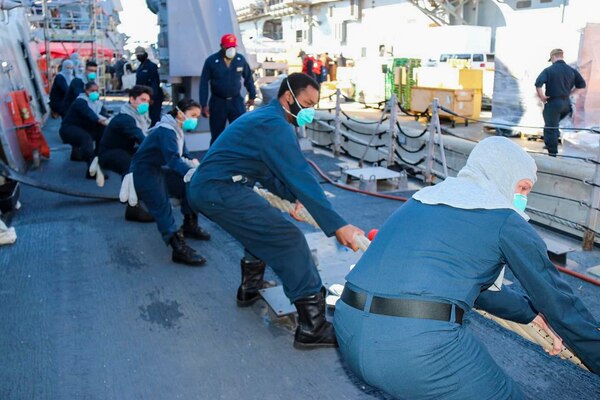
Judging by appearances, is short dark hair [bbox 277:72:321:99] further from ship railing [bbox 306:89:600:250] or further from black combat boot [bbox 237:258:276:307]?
ship railing [bbox 306:89:600:250]

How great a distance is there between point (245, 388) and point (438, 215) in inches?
64.1

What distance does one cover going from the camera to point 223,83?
7922mm

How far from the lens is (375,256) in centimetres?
190

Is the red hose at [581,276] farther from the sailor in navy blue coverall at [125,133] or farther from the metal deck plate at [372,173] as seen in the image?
the sailor in navy blue coverall at [125,133]

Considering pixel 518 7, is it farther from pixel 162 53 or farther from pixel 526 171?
pixel 526 171

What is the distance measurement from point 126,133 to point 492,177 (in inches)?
207

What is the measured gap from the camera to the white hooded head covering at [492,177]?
1814 mm

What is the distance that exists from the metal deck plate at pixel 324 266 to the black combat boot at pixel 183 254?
985 mm

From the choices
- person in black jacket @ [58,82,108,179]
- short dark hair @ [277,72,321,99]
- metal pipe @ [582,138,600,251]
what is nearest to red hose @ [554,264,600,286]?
metal pipe @ [582,138,600,251]

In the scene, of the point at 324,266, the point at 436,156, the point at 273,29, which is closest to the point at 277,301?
the point at 324,266

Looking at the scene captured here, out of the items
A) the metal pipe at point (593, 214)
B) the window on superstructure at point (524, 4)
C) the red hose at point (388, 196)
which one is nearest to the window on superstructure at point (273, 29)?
the window on superstructure at point (524, 4)

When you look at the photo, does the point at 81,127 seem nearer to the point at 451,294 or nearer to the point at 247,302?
the point at 247,302

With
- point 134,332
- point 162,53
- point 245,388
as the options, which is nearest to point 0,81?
point 162,53

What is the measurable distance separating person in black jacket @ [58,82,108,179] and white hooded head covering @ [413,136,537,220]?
7159 millimetres
